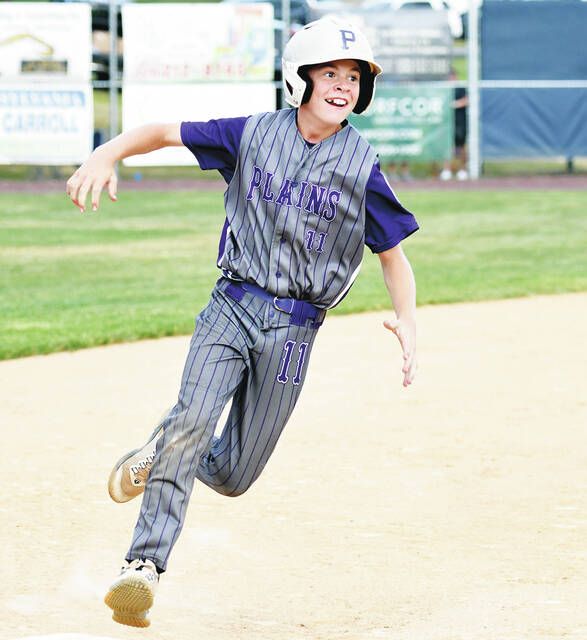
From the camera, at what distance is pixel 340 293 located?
450cm

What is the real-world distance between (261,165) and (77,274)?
9.69 m

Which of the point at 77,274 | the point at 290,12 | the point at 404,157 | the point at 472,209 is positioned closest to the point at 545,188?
the point at 404,157

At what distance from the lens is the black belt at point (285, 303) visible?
14.3 ft

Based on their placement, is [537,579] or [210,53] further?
[210,53]

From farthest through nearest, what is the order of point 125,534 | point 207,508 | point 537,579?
1. point 207,508
2. point 125,534
3. point 537,579

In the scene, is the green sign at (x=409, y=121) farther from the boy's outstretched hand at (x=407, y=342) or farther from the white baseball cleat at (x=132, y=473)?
the boy's outstretched hand at (x=407, y=342)

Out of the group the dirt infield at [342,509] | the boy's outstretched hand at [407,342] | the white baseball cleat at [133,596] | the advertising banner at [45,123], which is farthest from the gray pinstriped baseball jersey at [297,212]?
the advertising banner at [45,123]

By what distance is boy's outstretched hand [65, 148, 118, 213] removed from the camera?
430 centimetres

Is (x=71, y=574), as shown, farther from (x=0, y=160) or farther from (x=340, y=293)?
(x=0, y=160)

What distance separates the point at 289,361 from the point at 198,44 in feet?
64.7

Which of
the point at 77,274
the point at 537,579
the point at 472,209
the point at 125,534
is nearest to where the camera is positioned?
the point at 537,579

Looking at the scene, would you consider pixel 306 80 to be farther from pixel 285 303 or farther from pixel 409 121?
pixel 409 121

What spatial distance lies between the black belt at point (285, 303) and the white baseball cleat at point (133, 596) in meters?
0.89

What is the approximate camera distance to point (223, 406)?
14.2 ft
